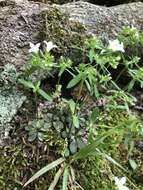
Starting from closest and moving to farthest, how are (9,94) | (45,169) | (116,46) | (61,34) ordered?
(45,169), (116,46), (9,94), (61,34)

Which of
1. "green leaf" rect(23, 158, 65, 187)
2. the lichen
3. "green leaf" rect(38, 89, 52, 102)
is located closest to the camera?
"green leaf" rect(23, 158, 65, 187)

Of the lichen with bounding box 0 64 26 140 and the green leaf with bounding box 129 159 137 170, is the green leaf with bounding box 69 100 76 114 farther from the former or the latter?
the green leaf with bounding box 129 159 137 170

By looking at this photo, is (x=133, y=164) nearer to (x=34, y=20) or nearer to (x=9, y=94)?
(x=9, y=94)

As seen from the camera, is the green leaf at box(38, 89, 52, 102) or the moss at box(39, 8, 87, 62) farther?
the moss at box(39, 8, 87, 62)

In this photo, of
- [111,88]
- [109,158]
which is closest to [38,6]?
[111,88]

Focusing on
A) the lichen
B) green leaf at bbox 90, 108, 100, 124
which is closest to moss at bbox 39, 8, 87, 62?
the lichen

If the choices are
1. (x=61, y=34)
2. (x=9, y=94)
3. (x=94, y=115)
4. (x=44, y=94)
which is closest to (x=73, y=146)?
(x=94, y=115)

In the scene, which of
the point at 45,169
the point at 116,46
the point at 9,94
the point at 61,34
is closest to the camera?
the point at 45,169

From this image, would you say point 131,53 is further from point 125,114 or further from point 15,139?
point 15,139

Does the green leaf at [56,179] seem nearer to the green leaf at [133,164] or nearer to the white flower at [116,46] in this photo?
the green leaf at [133,164]

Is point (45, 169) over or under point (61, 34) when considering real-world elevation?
under

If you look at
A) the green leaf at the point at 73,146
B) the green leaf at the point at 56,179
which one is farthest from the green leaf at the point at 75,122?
the green leaf at the point at 56,179
